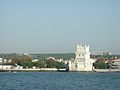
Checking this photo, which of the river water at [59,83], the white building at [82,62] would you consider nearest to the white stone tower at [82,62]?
the white building at [82,62]

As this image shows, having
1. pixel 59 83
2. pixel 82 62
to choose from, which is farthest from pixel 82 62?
pixel 59 83

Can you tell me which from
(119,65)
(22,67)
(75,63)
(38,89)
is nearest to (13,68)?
(22,67)

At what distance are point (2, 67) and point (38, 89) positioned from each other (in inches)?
4230

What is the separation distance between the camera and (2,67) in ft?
505

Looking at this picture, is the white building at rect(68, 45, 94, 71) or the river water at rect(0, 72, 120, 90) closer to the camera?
the river water at rect(0, 72, 120, 90)

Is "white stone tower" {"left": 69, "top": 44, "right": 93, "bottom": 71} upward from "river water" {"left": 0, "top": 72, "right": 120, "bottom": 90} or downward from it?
upward

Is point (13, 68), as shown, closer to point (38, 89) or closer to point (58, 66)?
point (58, 66)

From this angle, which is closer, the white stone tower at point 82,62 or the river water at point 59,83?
the river water at point 59,83

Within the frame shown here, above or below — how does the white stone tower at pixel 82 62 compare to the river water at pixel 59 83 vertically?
above

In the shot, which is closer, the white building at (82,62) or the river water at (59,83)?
the river water at (59,83)

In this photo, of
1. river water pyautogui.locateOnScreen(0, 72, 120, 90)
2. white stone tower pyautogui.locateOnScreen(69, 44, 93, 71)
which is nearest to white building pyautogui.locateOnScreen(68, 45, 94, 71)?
white stone tower pyautogui.locateOnScreen(69, 44, 93, 71)

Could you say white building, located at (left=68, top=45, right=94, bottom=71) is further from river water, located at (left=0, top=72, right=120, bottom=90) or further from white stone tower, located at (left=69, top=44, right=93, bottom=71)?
river water, located at (left=0, top=72, right=120, bottom=90)

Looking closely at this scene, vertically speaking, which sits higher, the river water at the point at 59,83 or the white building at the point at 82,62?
the white building at the point at 82,62

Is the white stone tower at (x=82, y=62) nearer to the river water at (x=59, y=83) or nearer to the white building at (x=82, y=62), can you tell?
the white building at (x=82, y=62)
